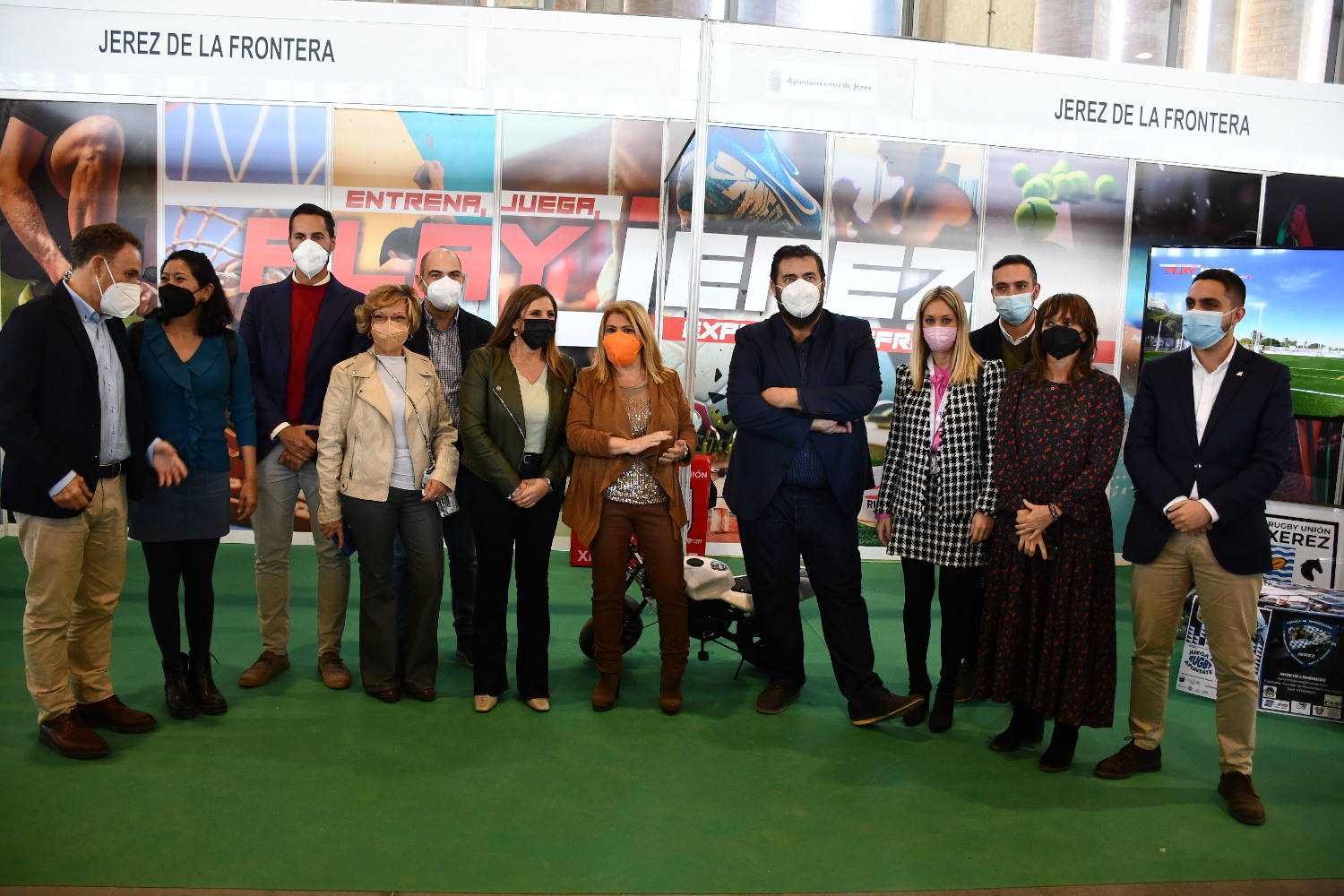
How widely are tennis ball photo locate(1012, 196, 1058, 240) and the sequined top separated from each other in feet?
13.4

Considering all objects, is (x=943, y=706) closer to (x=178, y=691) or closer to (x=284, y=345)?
(x=178, y=691)

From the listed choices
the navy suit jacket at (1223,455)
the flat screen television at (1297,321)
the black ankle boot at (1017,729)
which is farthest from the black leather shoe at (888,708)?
the flat screen television at (1297,321)

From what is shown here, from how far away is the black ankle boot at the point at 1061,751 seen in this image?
10.5 feet

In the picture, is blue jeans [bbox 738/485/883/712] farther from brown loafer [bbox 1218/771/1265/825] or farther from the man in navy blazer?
the man in navy blazer

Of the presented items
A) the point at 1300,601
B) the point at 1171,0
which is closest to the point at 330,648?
the point at 1300,601

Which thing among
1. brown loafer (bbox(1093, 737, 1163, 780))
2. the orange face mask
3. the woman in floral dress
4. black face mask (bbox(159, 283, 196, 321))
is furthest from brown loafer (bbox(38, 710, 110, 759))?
brown loafer (bbox(1093, 737, 1163, 780))

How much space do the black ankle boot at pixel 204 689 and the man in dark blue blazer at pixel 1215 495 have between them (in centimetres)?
326

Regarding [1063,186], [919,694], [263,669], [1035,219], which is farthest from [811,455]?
[1063,186]

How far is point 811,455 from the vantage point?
348cm

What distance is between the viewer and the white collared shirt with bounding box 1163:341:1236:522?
117 inches

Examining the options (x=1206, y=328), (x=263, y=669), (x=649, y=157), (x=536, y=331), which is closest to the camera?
(x=1206, y=328)

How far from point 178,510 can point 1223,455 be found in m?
3.52

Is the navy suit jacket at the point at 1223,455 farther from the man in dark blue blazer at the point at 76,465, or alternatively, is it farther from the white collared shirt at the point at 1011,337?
the man in dark blue blazer at the point at 76,465

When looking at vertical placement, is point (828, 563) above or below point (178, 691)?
above
